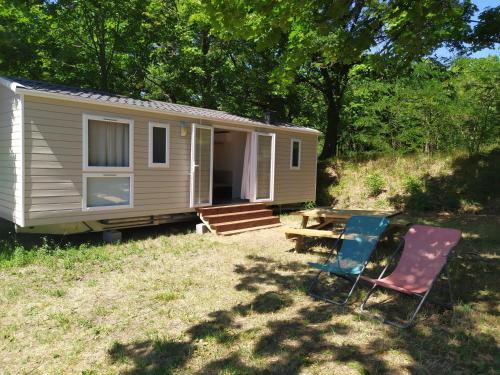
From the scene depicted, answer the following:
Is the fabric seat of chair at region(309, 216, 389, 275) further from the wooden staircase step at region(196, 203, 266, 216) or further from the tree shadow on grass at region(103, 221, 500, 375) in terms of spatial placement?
the wooden staircase step at region(196, 203, 266, 216)

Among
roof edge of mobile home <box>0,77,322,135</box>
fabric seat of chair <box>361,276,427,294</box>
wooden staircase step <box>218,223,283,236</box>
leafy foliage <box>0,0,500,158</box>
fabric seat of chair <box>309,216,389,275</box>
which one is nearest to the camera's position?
fabric seat of chair <box>361,276,427,294</box>

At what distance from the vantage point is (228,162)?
11477mm

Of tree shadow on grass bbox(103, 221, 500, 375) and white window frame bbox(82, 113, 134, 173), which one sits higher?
white window frame bbox(82, 113, 134, 173)

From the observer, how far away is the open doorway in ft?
36.7

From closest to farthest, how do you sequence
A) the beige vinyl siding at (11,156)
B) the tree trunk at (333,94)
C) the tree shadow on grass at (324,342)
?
the tree shadow on grass at (324,342) < the beige vinyl siding at (11,156) < the tree trunk at (333,94)

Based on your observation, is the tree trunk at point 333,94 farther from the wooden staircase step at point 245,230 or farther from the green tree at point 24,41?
the green tree at point 24,41

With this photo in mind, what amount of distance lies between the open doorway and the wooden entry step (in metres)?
1.74

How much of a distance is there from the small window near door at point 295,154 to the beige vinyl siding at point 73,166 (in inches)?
145

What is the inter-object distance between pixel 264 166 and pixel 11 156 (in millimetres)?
5712

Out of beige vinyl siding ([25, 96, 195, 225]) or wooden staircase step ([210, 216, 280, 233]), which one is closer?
beige vinyl siding ([25, 96, 195, 225])

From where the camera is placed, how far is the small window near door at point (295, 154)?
10848 mm

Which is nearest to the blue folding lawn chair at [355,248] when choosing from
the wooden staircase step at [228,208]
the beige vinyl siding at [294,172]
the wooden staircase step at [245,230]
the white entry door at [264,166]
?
the wooden staircase step at [245,230]

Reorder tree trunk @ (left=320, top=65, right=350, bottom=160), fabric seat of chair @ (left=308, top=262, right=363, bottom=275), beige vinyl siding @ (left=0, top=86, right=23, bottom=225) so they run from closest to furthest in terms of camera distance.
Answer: fabric seat of chair @ (left=308, top=262, right=363, bottom=275)
beige vinyl siding @ (left=0, top=86, right=23, bottom=225)
tree trunk @ (left=320, top=65, right=350, bottom=160)

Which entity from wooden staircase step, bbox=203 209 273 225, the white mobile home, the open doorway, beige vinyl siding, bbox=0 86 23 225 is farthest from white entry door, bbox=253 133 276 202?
beige vinyl siding, bbox=0 86 23 225
